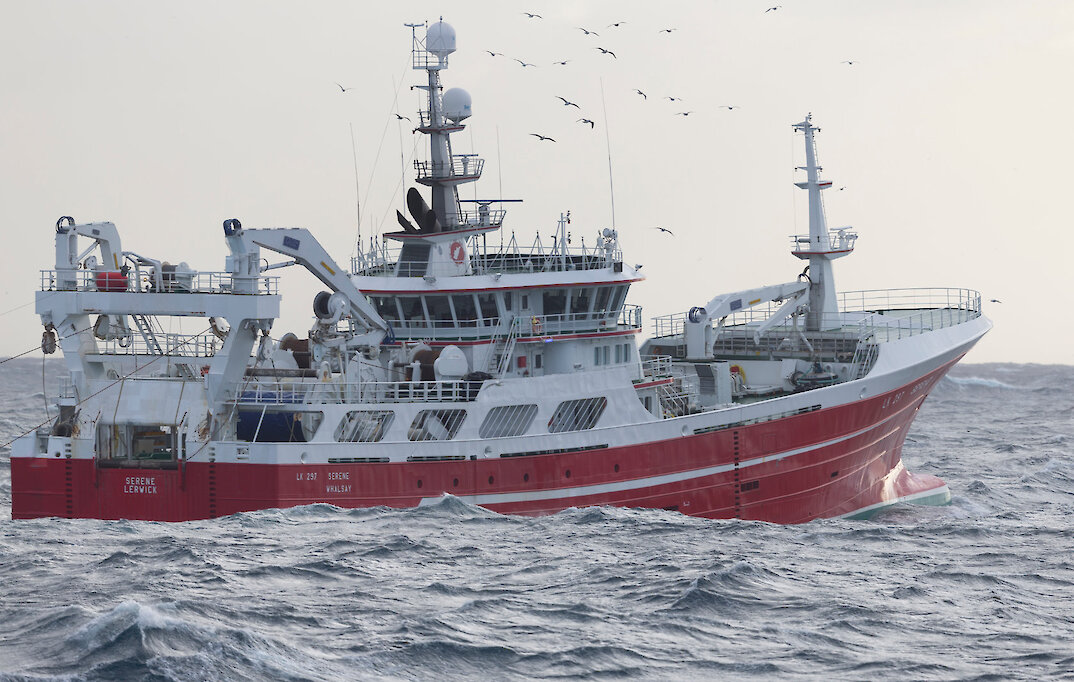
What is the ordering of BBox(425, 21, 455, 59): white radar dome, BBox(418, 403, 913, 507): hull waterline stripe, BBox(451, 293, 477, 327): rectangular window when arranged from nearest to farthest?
1. BBox(418, 403, 913, 507): hull waterline stripe
2. BBox(451, 293, 477, 327): rectangular window
3. BBox(425, 21, 455, 59): white radar dome

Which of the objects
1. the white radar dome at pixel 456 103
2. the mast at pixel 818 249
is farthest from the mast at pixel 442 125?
the mast at pixel 818 249

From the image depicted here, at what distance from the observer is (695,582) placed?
23.3m

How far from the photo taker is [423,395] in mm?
30453

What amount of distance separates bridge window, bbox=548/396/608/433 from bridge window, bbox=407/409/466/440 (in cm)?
225

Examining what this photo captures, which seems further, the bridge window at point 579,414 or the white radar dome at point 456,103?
the white radar dome at point 456,103

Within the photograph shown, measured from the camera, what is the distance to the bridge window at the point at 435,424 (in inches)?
1173

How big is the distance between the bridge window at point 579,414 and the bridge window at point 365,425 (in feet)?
12.0

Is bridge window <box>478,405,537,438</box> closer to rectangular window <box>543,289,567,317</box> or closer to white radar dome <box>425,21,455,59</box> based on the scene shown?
rectangular window <box>543,289,567,317</box>

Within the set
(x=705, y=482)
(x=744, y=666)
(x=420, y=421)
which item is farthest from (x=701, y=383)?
(x=744, y=666)

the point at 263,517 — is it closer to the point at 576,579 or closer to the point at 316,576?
the point at 316,576

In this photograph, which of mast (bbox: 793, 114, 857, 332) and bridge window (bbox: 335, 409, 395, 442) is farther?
mast (bbox: 793, 114, 857, 332)

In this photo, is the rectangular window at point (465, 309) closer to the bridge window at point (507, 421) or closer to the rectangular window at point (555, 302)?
the rectangular window at point (555, 302)

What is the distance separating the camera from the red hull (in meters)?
28.7

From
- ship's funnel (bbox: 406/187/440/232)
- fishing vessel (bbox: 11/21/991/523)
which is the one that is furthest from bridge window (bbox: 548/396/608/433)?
ship's funnel (bbox: 406/187/440/232)
